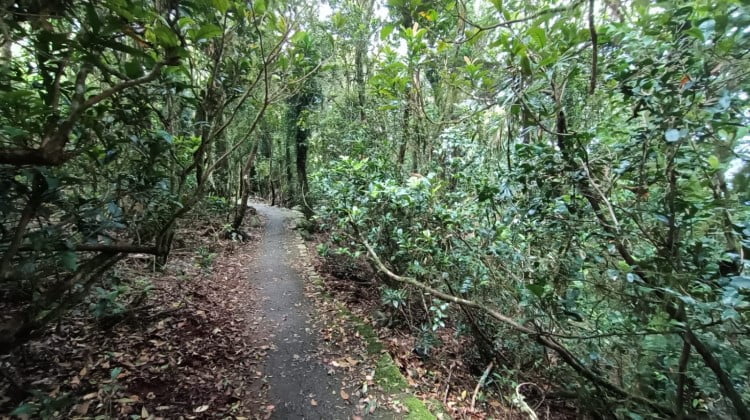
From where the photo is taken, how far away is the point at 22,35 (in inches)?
75.5

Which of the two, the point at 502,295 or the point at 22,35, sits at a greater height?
the point at 22,35

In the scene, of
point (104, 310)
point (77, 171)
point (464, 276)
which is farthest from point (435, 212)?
point (77, 171)

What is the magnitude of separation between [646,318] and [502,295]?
1415 millimetres

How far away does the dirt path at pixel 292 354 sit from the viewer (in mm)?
3258

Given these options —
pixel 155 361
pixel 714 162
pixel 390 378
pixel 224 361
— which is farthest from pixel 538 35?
pixel 155 361

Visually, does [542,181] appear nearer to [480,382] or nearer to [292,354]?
[480,382]

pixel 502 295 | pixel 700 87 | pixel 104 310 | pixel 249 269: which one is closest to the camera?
pixel 700 87

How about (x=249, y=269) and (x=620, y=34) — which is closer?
(x=620, y=34)

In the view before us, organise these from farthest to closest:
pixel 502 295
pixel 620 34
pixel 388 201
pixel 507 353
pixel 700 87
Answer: pixel 388 201, pixel 507 353, pixel 502 295, pixel 620 34, pixel 700 87

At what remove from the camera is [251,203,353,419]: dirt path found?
10.7 feet

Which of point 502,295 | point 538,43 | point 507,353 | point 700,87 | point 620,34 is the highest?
point 620,34

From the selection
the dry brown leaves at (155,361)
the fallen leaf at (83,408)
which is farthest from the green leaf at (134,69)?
the fallen leaf at (83,408)

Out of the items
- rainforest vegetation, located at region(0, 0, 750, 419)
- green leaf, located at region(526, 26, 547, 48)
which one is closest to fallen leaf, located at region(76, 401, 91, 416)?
rainforest vegetation, located at region(0, 0, 750, 419)

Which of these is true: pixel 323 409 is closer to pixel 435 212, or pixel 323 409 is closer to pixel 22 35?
pixel 435 212
